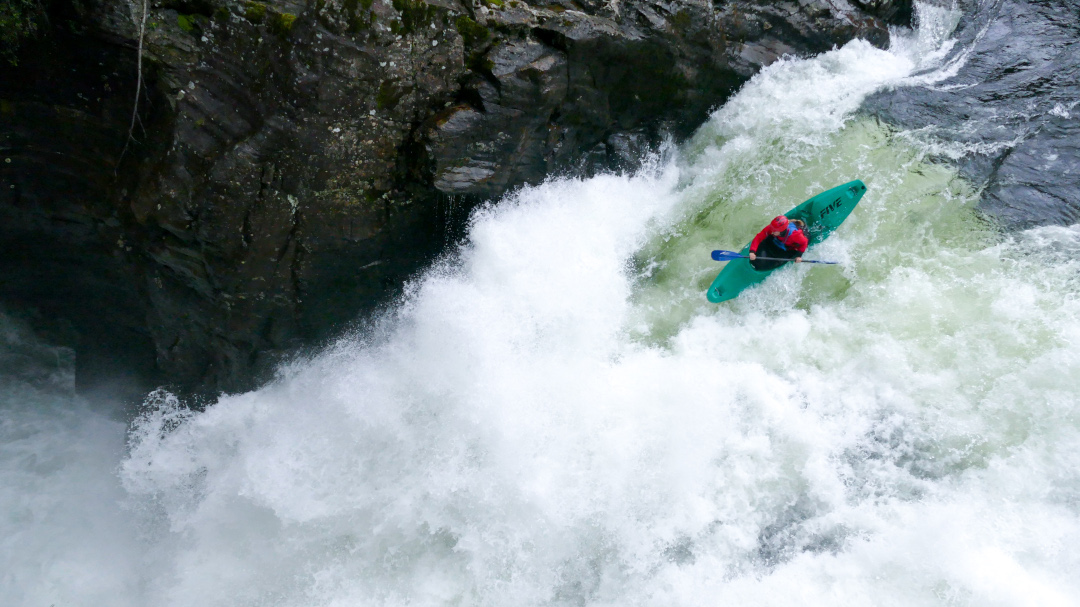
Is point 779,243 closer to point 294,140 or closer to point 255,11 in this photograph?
point 294,140

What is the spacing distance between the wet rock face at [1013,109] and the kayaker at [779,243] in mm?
2322

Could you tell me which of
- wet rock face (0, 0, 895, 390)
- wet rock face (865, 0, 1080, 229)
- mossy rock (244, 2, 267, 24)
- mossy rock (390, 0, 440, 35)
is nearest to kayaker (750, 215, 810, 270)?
wet rock face (0, 0, 895, 390)

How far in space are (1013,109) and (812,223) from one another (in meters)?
3.79

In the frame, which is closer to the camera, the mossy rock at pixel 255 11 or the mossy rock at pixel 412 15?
the mossy rock at pixel 255 11

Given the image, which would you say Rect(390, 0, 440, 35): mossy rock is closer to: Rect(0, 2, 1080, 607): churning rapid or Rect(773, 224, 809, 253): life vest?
Rect(0, 2, 1080, 607): churning rapid

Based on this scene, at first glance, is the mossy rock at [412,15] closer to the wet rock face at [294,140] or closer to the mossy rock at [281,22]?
the wet rock face at [294,140]

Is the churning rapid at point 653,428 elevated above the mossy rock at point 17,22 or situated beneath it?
situated beneath

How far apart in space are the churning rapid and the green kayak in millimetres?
222

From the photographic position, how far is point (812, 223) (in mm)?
6531

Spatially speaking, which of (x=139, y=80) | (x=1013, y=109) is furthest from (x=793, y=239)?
(x=139, y=80)

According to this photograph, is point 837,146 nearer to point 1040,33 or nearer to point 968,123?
point 968,123

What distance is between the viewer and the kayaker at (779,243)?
239 inches

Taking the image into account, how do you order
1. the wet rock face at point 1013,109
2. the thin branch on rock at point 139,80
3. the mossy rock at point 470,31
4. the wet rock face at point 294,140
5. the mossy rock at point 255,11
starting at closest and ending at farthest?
1. the thin branch on rock at point 139,80
2. the mossy rock at point 255,11
3. the wet rock face at point 294,140
4. the mossy rock at point 470,31
5. the wet rock face at point 1013,109

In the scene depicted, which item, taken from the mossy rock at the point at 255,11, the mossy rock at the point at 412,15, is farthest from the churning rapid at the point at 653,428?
the mossy rock at the point at 255,11
